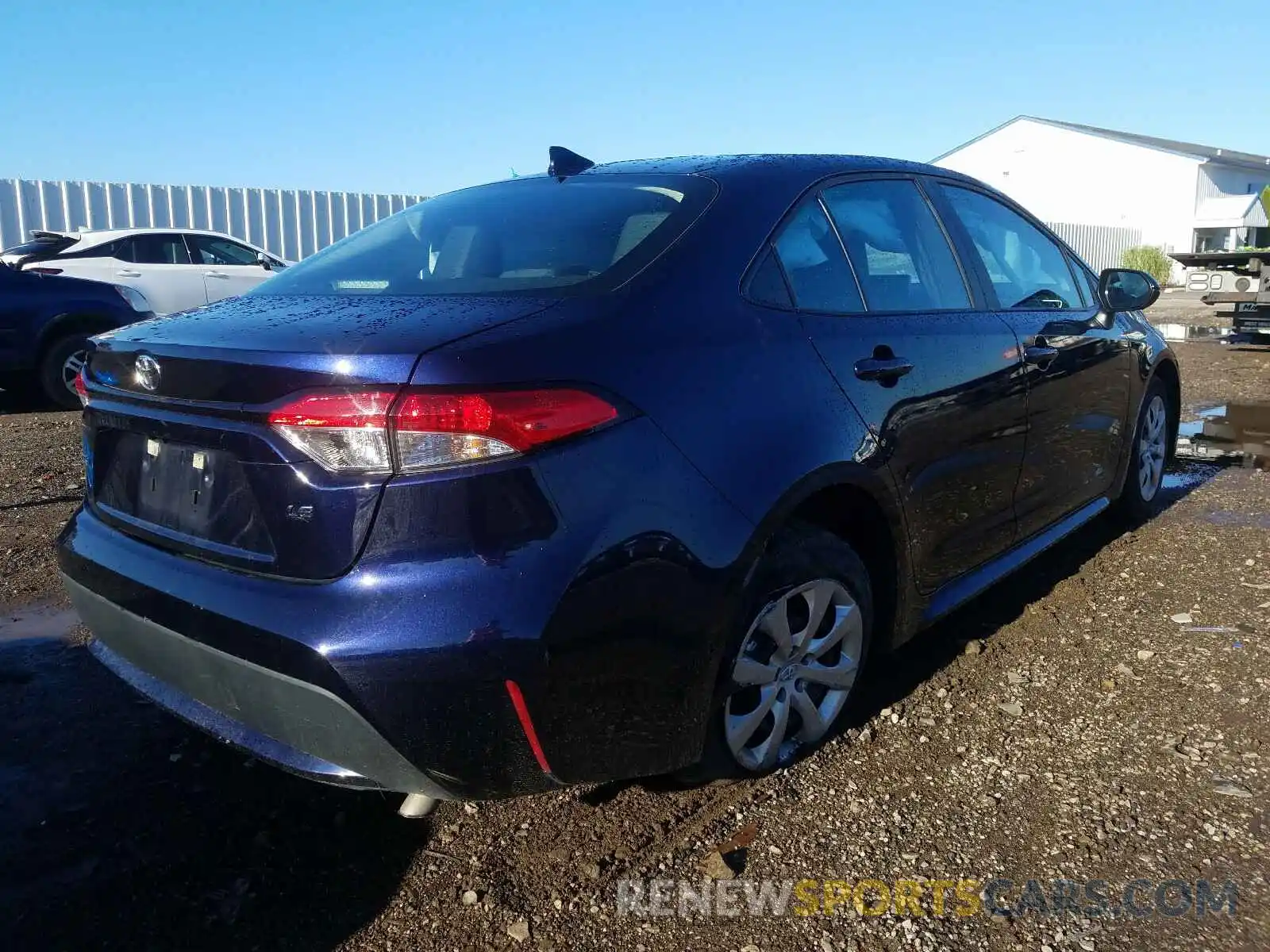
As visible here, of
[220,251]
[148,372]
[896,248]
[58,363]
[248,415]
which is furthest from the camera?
[220,251]

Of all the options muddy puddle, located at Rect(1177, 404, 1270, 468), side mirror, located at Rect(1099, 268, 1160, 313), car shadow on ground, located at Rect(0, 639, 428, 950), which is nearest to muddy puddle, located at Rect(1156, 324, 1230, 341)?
muddy puddle, located at Rect(1177, 404, 1270, 468)

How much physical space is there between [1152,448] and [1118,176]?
4211 centimetres

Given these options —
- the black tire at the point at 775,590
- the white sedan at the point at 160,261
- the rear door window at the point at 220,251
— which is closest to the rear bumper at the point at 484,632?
the black tire at the point at 775,590

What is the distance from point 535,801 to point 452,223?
65.9 inches

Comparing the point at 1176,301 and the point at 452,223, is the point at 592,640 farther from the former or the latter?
the point at 1176,301

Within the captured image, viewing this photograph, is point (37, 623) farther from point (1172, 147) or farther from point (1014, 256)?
point (1172, 147)

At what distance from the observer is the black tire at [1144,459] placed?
486cm

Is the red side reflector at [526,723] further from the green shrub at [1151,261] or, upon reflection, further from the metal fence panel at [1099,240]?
the green shrub at [1151,261]

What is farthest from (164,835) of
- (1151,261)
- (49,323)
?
(1151,261)

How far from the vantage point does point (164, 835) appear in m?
2.53

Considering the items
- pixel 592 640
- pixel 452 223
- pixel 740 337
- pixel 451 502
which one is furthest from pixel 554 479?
pixel 452 223

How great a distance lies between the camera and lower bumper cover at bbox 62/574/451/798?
6.52ft

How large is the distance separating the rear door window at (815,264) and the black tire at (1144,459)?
Result: 252cm

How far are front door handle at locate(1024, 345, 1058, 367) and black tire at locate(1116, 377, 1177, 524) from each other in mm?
1259
